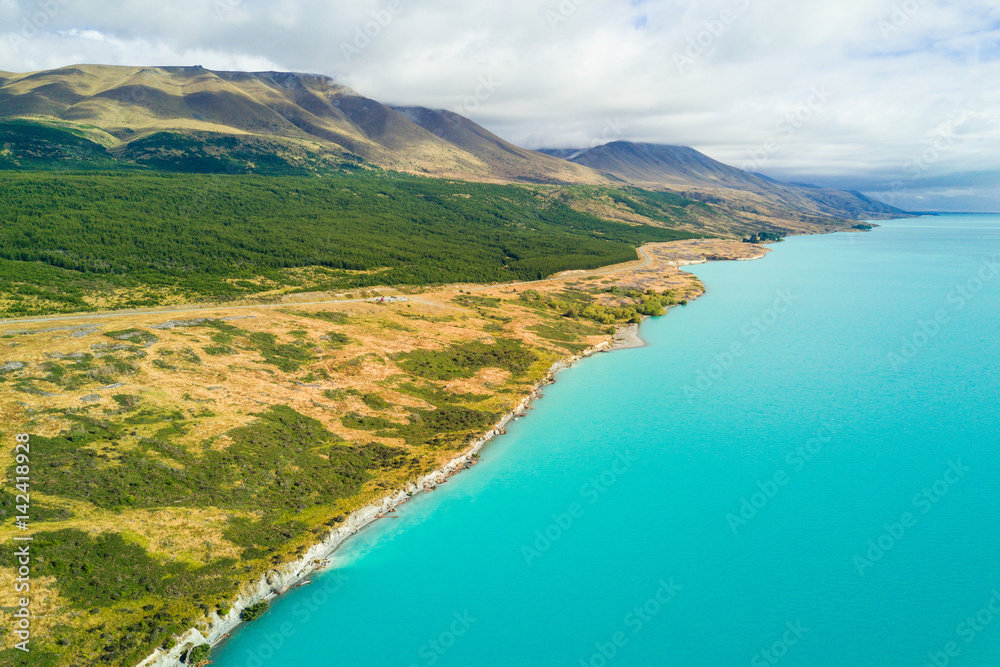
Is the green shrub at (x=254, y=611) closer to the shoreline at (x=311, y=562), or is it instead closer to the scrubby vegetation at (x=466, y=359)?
the shoreline at (x=311, y=562)

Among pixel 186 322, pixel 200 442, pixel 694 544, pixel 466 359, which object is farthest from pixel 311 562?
pixel 186 322

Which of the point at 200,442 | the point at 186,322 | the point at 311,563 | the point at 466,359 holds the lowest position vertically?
the point at 311,563

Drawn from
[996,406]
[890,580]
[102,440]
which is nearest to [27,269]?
[102,440]

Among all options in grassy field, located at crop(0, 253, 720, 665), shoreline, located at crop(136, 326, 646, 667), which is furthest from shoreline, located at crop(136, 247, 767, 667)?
grassy field, located at crop(0, 253, 720, 665)

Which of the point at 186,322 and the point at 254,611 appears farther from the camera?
the point at 186,322

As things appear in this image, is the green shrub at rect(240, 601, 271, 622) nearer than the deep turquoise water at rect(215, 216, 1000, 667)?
No

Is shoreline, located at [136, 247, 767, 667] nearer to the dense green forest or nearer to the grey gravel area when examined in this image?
the grey gravel area

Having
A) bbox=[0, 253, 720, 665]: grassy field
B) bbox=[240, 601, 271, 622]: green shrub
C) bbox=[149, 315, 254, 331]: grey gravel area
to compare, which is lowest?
bbox=[240, 601, 271, 622]: green shrub

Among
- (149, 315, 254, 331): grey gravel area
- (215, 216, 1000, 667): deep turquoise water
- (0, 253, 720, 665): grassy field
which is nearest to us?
(0, 253, 720, 665): grassy field

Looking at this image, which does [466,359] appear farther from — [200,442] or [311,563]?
[311,563]
